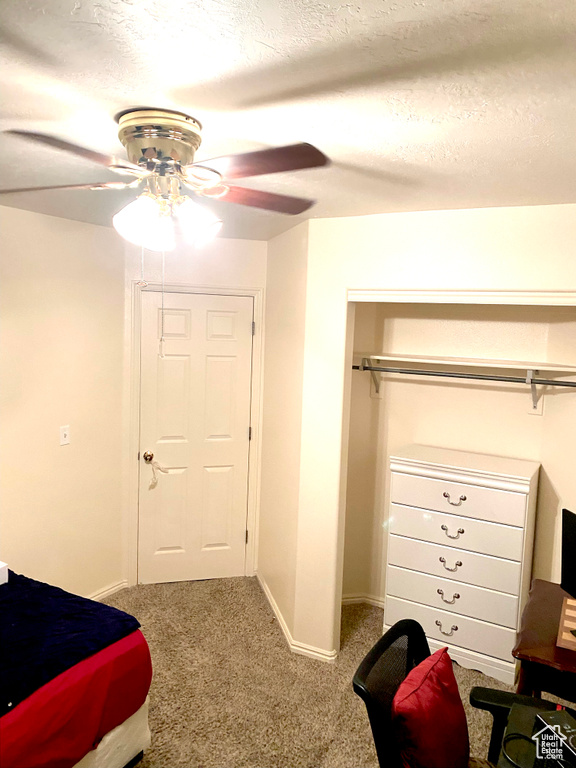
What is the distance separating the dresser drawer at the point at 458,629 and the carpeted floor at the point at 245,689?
0.49 ft

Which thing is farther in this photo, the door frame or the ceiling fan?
the door frame

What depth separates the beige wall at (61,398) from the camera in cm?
315

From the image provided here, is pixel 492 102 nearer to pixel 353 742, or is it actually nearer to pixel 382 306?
pixel 382 306

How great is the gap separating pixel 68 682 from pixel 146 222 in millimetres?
1651

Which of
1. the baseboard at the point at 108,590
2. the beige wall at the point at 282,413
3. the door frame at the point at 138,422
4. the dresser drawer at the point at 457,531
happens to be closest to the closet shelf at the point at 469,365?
the beige wall at the point at 282,413

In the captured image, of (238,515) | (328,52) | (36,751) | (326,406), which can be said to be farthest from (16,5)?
(238,515)

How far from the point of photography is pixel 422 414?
3.64 meters

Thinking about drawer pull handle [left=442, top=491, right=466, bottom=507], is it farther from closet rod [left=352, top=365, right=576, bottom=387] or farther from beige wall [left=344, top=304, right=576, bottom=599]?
closet rod [left=352, top=365, right=576, bottom=387]

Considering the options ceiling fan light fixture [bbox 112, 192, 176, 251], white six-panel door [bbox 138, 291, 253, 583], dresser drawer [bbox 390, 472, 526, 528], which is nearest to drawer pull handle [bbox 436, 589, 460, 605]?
dresser drawer [bbox 390, 472, 526, 528]

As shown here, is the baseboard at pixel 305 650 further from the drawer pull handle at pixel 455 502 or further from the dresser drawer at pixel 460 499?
the drawer pull handle at pixel 455 502

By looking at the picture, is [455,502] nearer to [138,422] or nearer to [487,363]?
[487,363]

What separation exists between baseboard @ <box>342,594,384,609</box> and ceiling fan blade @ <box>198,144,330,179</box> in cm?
291

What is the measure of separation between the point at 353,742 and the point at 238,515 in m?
1.82

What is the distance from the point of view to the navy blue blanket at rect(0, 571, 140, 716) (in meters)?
2.03
